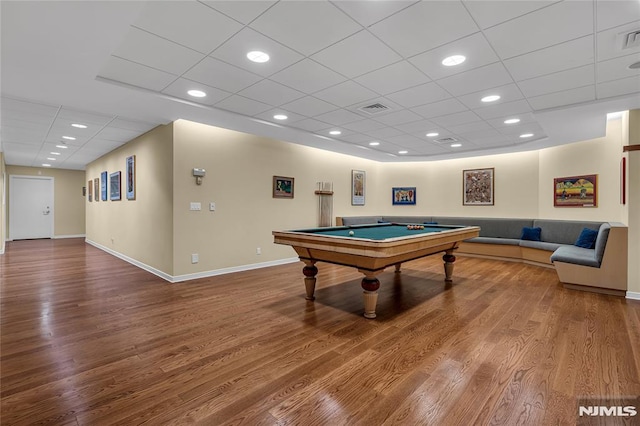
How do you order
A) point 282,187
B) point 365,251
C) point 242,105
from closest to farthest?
point 365,251 < point 242,105 < point 282,187

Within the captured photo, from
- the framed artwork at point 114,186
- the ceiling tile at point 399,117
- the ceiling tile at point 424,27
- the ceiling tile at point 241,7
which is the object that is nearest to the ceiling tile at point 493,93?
the ceiling tile at point 399,117

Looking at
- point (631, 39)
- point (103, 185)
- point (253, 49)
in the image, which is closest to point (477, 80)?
point (631, 39)

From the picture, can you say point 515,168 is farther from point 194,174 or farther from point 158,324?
point 158,324

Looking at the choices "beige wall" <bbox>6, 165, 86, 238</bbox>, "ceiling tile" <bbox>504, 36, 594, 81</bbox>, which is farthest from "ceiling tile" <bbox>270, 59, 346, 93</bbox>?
"beige wall" <bbox>6, 165, 86, 238</bbox>

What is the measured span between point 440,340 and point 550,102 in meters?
3.43

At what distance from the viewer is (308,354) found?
2.35 metres

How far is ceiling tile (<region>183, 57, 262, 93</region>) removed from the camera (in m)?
2.89

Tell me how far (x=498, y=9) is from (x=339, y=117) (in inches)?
105

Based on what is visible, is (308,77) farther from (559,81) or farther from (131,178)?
(131,178)

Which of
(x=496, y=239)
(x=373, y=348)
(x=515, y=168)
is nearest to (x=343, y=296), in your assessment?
(x=373, y=348)

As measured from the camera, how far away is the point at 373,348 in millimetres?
2455

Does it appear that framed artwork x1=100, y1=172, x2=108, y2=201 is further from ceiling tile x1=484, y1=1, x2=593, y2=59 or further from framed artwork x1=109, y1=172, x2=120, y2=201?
ceiling tile x1=484, y1=1, x2=593, y2=59

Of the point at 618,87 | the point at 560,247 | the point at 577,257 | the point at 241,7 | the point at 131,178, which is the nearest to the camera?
the point at 241,7

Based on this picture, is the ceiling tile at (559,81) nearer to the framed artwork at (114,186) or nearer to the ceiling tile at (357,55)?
the ceiling tile at (357,55)
